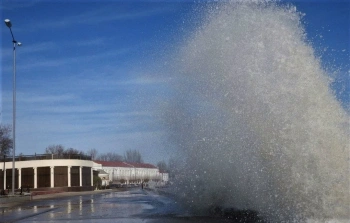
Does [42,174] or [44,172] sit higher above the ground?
[44,172]

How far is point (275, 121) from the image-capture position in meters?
9.81

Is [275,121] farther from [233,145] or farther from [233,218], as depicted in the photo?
[233,218]

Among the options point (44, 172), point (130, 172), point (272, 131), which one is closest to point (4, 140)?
point (44, 172)

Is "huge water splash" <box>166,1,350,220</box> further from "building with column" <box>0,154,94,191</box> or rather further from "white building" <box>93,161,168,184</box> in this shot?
"white building" <box>93,161,168,184</box>

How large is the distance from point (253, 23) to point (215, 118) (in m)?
2.88

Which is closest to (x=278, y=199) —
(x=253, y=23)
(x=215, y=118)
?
(x=215, y=118)

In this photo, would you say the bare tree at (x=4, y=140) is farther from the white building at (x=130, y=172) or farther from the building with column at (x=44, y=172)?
the white building at (x=130, y=172)

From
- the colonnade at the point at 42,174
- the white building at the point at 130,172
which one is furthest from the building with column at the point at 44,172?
the white building at the point at 130,172

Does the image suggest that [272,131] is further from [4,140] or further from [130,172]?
[130,172]

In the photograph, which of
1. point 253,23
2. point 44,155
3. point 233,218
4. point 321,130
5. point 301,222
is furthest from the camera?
point 44,155

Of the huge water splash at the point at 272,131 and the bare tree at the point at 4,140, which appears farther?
the bare tree at the point at 4,140

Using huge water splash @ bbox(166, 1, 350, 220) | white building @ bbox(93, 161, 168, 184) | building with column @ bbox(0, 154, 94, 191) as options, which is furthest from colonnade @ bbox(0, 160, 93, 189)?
white building @ bbox(93, 161, 168, 184)

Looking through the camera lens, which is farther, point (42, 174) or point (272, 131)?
point (42, 174)

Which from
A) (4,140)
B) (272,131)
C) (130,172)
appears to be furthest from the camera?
(130,172)
